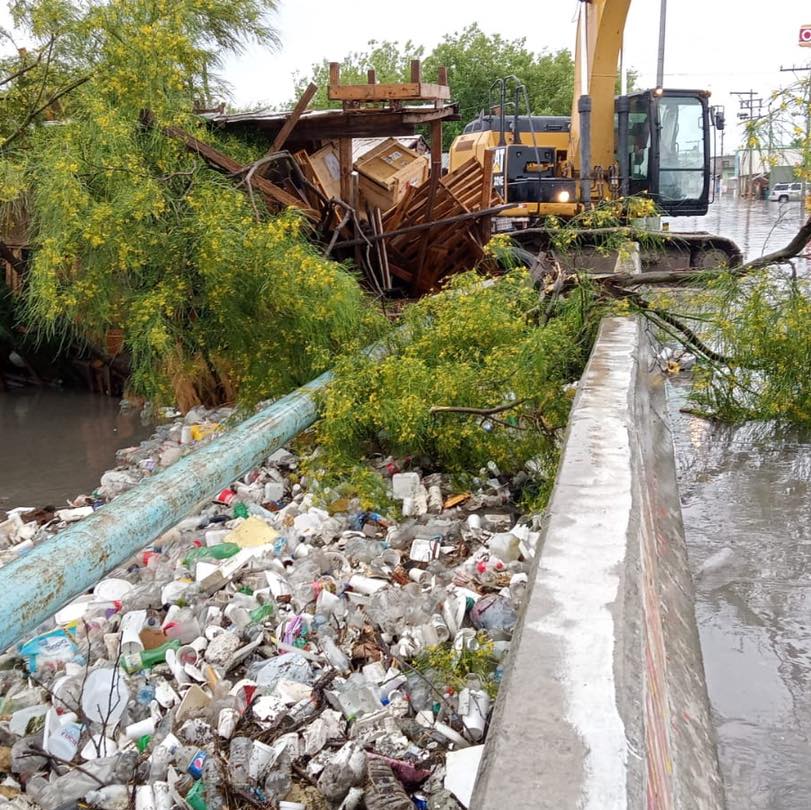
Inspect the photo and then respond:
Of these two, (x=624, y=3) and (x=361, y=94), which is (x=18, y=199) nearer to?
(x=361, y=94)

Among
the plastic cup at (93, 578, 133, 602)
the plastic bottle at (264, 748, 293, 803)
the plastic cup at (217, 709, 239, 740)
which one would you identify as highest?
the plastic cup at (217, 709, 239, 740)

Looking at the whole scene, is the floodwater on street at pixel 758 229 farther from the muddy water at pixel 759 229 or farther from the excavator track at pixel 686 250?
the excavator track at pixel 686 250

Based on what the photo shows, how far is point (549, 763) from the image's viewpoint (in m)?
1.60

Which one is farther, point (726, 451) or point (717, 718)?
point (726, 451)

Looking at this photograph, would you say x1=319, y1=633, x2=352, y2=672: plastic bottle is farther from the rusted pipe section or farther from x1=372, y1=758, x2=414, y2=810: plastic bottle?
the rusted pipe section

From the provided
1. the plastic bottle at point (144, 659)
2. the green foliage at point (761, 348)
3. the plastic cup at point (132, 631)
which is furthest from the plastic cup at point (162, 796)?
the green foliage at point (761, 348)

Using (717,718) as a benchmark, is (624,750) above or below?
above

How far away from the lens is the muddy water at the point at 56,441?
7.79 metres

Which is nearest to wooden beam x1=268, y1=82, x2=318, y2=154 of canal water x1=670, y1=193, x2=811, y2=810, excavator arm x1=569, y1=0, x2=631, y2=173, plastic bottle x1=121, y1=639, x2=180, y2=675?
canal water x1=670, y1=193, x2=811, y2=810

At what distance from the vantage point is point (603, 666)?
1900mm

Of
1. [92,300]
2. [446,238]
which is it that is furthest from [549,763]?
[446,238]

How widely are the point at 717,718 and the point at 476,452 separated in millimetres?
2505

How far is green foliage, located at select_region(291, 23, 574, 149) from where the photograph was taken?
4144 cm

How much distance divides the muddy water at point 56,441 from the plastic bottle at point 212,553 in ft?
10.6
